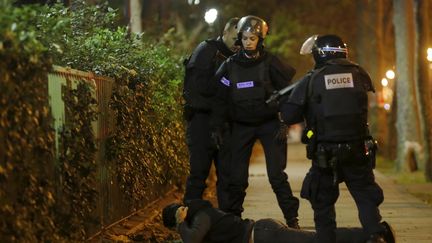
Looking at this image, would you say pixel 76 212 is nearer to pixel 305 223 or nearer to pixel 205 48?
pixel 205 48

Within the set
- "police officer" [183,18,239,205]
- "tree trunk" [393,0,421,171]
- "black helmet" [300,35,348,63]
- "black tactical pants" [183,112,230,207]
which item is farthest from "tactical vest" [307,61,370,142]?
"tree trunk" [393,0,421,171]

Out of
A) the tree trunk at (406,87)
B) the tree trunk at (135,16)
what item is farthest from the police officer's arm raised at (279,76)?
A: the tree trunk at (406,87)

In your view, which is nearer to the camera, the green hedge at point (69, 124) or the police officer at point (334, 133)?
the green hedge at point (69, 124)

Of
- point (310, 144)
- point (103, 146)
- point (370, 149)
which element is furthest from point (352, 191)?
point (103, 146)

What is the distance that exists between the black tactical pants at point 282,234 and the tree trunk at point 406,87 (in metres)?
14.1

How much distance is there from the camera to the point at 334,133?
24.5ft

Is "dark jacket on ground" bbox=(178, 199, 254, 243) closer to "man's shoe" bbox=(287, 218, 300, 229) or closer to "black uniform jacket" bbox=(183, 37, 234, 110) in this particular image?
"man's shoe" bbox=(287, 218, 300, 229)

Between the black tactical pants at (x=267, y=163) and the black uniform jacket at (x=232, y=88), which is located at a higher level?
the black uniform jacket at (x=232, y=88)

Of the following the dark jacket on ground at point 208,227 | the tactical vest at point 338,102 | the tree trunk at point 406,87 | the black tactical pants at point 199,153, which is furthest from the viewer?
the tree trunk at point 406,87

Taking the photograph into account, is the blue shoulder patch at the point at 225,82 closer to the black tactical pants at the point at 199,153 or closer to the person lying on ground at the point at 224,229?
the black tactical pants at the point at 199,153

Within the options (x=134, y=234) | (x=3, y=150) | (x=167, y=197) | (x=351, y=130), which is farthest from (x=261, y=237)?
(x=167, y=197)

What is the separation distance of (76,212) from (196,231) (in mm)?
989

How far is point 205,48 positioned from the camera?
397 inches

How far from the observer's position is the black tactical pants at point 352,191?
758cm
